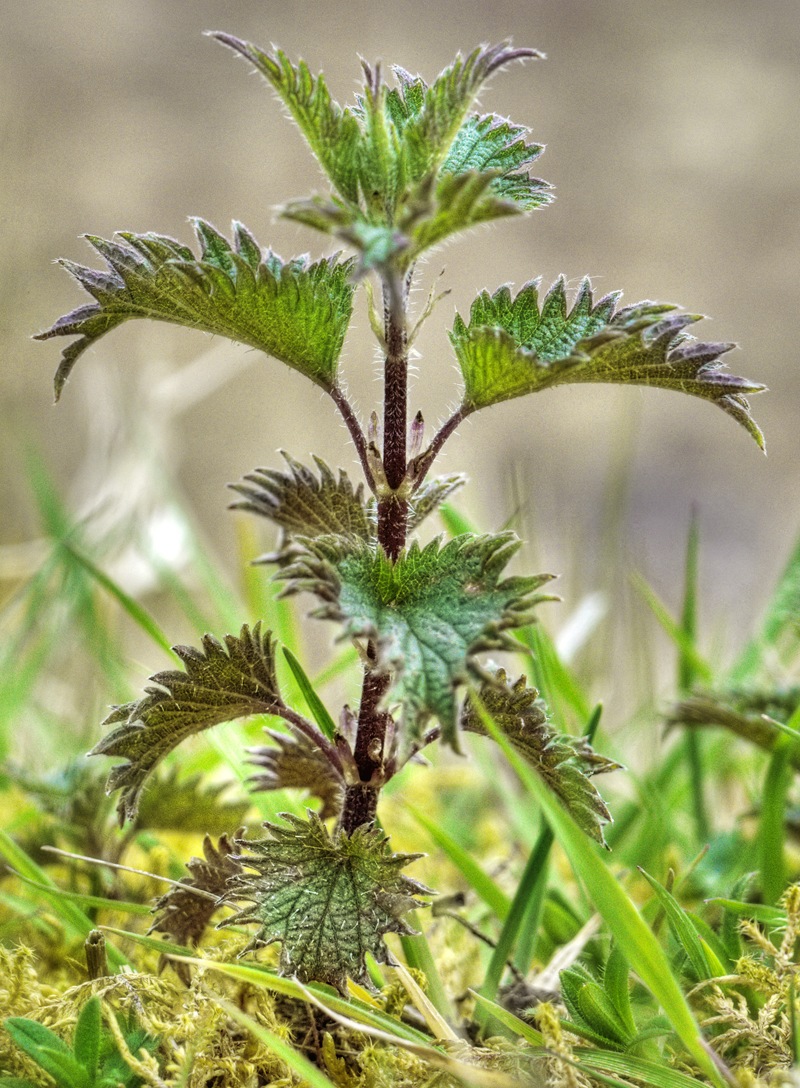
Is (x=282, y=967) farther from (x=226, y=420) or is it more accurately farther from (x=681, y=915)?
(x=226, y=420)

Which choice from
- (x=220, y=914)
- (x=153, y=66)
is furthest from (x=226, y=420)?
(x=220, y=914)

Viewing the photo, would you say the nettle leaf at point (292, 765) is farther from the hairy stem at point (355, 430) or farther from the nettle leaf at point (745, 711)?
the nettle leaf at point (745, 711)

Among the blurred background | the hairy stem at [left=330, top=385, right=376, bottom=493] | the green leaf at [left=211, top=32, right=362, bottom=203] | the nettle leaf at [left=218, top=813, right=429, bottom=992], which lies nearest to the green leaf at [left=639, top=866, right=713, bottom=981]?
the nettle leaf at [left=218, top=813, right=429, bottom=992]

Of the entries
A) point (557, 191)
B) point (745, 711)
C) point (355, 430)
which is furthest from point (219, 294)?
point (557, 191)

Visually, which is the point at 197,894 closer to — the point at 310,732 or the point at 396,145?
the point at 310,732

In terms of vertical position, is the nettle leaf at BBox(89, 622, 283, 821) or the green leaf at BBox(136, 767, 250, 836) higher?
the nettle leaf at BBox(89, 622, 283, 821)

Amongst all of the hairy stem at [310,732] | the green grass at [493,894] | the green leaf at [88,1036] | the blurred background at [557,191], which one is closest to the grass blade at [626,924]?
the green grass at [493,894]

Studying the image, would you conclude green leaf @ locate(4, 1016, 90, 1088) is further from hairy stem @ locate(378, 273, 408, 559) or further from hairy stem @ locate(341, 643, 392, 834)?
hairy stem @ locate(378, 273, 408, 559)
